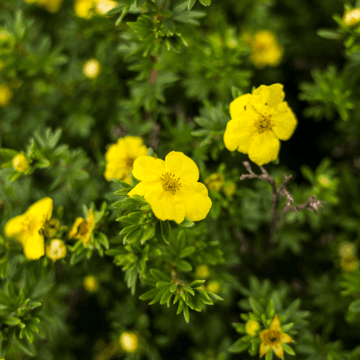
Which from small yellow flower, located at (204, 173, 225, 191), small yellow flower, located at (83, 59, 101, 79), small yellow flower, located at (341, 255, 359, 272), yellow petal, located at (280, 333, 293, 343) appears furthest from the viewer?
small yellow flower, located at (83, 59, 101, 79)

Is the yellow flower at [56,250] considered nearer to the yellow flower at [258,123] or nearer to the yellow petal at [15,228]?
the yellow petal at [15,228]

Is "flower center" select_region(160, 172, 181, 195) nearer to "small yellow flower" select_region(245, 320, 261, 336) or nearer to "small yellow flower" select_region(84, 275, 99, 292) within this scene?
"small yellow flower" select_region(245, 320, 261, 336)

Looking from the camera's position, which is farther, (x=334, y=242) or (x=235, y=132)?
(x=334, y=242)

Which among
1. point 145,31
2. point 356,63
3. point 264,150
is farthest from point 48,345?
point 356,63

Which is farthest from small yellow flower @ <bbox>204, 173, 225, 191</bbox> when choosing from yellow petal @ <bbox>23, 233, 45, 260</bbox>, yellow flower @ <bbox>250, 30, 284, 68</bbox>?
yellow flower @ <bbox>250, 30, 284, 68</bbox>

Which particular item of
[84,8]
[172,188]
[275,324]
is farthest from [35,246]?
[84,8]

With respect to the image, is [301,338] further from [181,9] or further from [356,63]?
[181,9]
